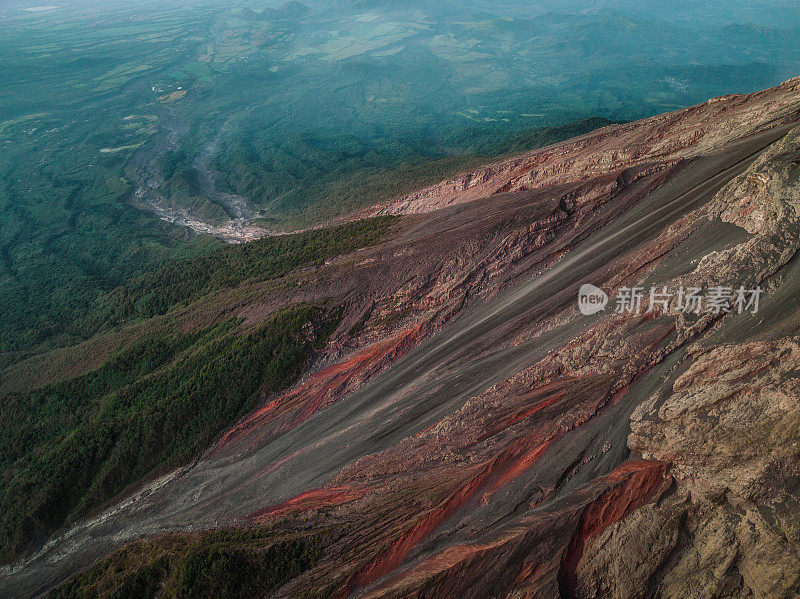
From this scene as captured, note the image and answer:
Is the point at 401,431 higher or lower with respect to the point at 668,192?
lower

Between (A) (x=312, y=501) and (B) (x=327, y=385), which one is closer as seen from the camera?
(A) (x=312, y=501)

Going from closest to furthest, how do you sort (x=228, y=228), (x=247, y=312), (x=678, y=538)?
(x=678, y=538), (x=247, y=312), (x=228, y=228)

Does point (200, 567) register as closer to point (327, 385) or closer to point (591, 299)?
point (327, 385)

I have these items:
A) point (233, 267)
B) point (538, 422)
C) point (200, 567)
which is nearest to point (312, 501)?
point (200, 567)

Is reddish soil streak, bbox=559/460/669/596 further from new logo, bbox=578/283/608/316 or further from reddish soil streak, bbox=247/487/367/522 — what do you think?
reddish soil streak, bbox=247/487/367/522

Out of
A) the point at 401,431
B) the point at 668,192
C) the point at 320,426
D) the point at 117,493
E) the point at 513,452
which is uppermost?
the point at 668,192

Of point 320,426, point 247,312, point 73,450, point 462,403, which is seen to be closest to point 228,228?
point 247,312

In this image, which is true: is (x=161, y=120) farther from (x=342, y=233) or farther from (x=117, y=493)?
(x=117, y=493)
